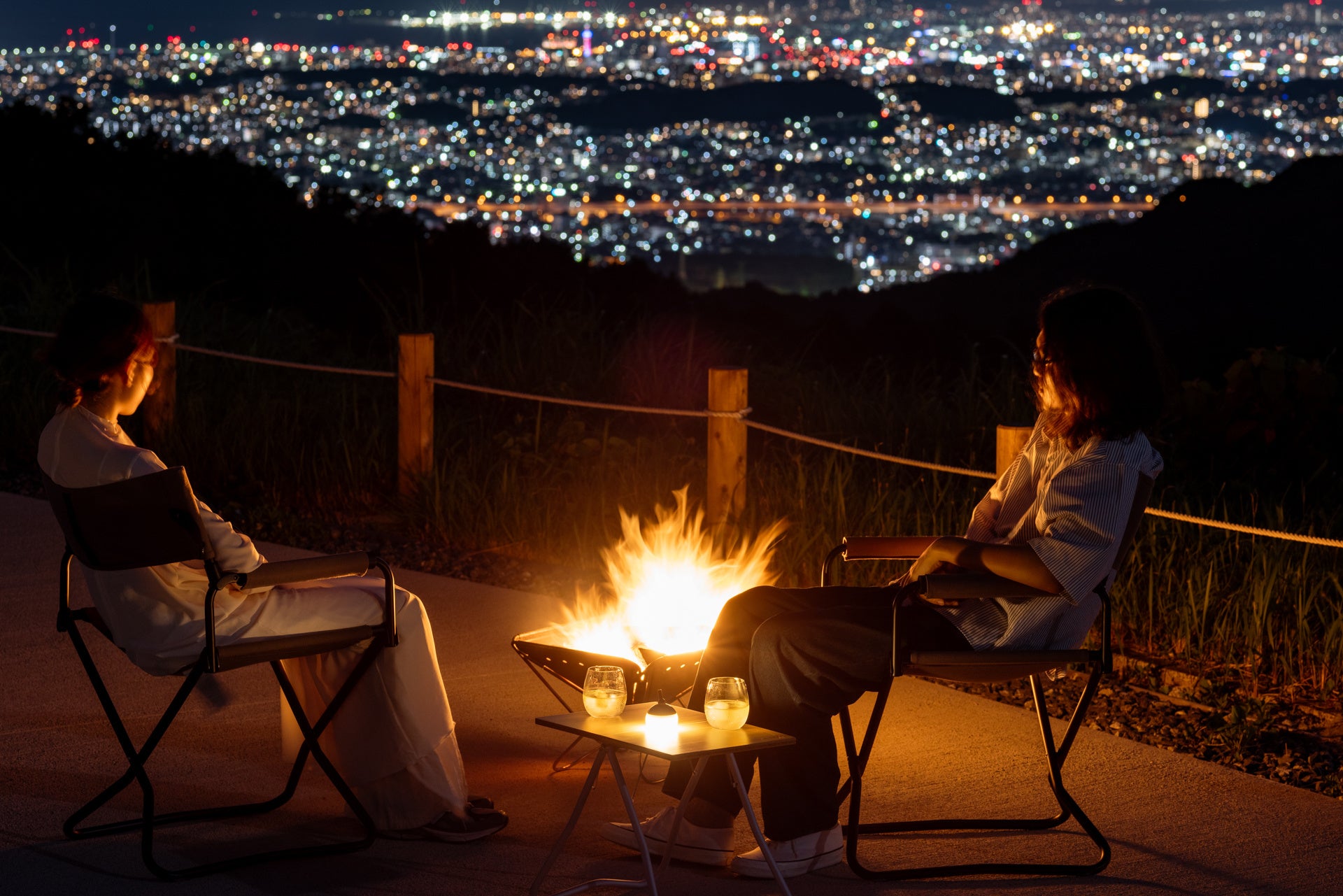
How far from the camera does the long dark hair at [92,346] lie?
3443 millimetres

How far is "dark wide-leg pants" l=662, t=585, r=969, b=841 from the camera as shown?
3396 millimetres

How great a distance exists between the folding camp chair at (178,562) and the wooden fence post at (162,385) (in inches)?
198

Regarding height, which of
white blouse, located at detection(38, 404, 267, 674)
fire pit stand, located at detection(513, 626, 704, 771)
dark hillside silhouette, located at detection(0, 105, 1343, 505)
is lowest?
fire pit stand, located at detection(513, 626, 704, 771)

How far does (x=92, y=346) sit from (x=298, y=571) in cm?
70

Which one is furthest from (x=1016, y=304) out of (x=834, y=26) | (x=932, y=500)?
(x=834, y=26)

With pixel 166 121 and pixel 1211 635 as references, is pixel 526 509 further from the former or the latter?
pixel 166 121

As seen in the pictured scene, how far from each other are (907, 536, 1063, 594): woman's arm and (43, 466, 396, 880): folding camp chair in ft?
4.04

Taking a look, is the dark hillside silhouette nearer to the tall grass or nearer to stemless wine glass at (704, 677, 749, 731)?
→ the tall grass

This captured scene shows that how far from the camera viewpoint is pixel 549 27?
209 ft

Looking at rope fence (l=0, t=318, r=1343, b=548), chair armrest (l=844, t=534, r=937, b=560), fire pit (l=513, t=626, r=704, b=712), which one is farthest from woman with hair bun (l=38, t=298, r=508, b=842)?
rope fence (l=0, t=318, r=1343, b=548)

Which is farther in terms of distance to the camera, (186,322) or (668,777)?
(186,322)

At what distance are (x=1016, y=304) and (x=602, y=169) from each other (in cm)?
1920

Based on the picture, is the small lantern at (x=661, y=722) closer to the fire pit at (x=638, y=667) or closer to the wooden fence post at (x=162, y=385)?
the fire pit at (x=638, y=667)

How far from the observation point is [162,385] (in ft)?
28.4
